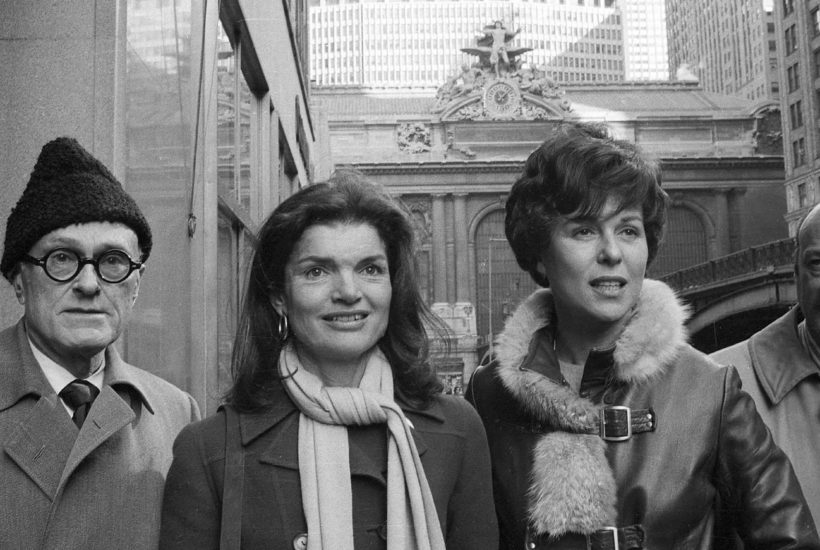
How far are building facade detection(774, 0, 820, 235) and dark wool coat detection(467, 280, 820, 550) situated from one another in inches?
1751

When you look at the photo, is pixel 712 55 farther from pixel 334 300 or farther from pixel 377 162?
pixel 334 300

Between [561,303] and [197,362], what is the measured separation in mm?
2917

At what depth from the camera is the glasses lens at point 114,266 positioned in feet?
7.30

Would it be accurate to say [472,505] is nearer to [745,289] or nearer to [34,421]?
[34,421]

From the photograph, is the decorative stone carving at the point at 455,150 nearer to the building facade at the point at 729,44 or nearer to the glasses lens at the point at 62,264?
the building facade at the point at 729,44

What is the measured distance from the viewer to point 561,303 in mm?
2682

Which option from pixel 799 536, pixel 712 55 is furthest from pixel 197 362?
pixel 712 55

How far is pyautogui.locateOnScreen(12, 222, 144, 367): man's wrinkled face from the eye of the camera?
2.16 m

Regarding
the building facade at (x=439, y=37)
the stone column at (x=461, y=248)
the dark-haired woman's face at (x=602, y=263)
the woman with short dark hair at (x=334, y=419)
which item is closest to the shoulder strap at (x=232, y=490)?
the woman with short dark hair at (x=334, y=419)

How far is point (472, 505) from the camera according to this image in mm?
2273

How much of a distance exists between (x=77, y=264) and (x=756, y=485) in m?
1.85

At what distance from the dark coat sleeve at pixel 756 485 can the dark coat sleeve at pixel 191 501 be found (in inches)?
53.1

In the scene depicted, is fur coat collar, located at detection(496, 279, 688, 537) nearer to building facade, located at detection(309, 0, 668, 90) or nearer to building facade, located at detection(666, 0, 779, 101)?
building facade, located at detection(666, 0, 779, 101)

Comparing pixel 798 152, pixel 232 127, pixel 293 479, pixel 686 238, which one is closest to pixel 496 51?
pixel 686 238
